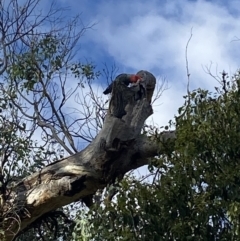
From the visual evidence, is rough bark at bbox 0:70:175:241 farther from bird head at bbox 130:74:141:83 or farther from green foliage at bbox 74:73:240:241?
green foliage at bbox 74:73:240:241

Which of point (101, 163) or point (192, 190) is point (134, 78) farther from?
point (192, 190)

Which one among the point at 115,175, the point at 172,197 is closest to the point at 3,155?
the point at 115,175

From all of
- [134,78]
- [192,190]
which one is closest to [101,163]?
[134,78]

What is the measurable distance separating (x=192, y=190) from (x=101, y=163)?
188cm

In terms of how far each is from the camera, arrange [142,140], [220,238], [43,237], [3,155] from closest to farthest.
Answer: [220,238] → [142,140] → [3,155] → [43,237]

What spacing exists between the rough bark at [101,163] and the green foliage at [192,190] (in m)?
1.40

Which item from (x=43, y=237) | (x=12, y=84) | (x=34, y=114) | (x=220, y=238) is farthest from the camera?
(x=34, y=114)

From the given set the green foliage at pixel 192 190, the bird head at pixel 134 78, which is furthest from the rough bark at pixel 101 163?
the green foliage at pixel 192 190

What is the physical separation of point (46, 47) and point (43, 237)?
11.1 ft

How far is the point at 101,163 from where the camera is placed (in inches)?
219

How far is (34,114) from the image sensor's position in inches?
372

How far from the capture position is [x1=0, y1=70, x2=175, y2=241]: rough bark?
18.2 feet

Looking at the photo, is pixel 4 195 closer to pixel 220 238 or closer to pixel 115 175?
pixel 115 175

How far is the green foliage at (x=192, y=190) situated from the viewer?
364cm
